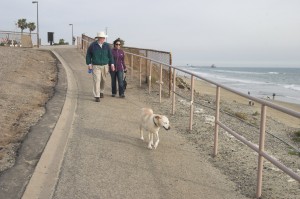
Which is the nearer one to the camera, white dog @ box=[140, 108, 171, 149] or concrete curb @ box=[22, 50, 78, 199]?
concrete curb @ box=[22, 50, 78, 199]

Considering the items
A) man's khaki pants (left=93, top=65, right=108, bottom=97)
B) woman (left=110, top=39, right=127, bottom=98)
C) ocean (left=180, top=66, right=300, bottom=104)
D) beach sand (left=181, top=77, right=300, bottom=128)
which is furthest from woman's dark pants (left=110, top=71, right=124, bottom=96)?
beach sand (left=181, top=77, right=300, bottom=128)

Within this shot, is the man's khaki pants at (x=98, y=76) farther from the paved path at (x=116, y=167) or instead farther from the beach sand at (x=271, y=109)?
the beach sand at (x=271, y=109)

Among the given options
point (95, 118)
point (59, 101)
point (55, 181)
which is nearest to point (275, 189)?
point (55, 181)

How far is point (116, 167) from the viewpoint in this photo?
6.03 meters

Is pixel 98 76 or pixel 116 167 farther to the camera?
pixel 98 76

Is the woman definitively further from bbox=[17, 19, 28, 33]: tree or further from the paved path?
bbox=[17, 19, 28, 33]: tree

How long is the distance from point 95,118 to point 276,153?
12.5 ft

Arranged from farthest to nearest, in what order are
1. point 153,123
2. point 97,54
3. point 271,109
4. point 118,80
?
point 271,109 < point 118,80 < point 97,54 < point 153,123

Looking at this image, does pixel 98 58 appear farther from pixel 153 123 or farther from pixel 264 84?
pixel 264 84

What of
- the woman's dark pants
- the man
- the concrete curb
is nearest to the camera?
the concrete curb

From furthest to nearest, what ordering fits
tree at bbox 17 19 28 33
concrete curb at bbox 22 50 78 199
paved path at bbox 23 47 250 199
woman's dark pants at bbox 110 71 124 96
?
tree at bbox 17 19 28 33
woman's dark pants at bbox 110 71 124 96
paved path at bbox 23 47 250 199
concrete curb at bbox 22 50 78 199

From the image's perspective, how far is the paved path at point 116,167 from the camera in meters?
5.18

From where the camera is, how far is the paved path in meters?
5.18

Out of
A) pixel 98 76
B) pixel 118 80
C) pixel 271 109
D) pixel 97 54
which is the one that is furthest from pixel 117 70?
pixel 271 109
